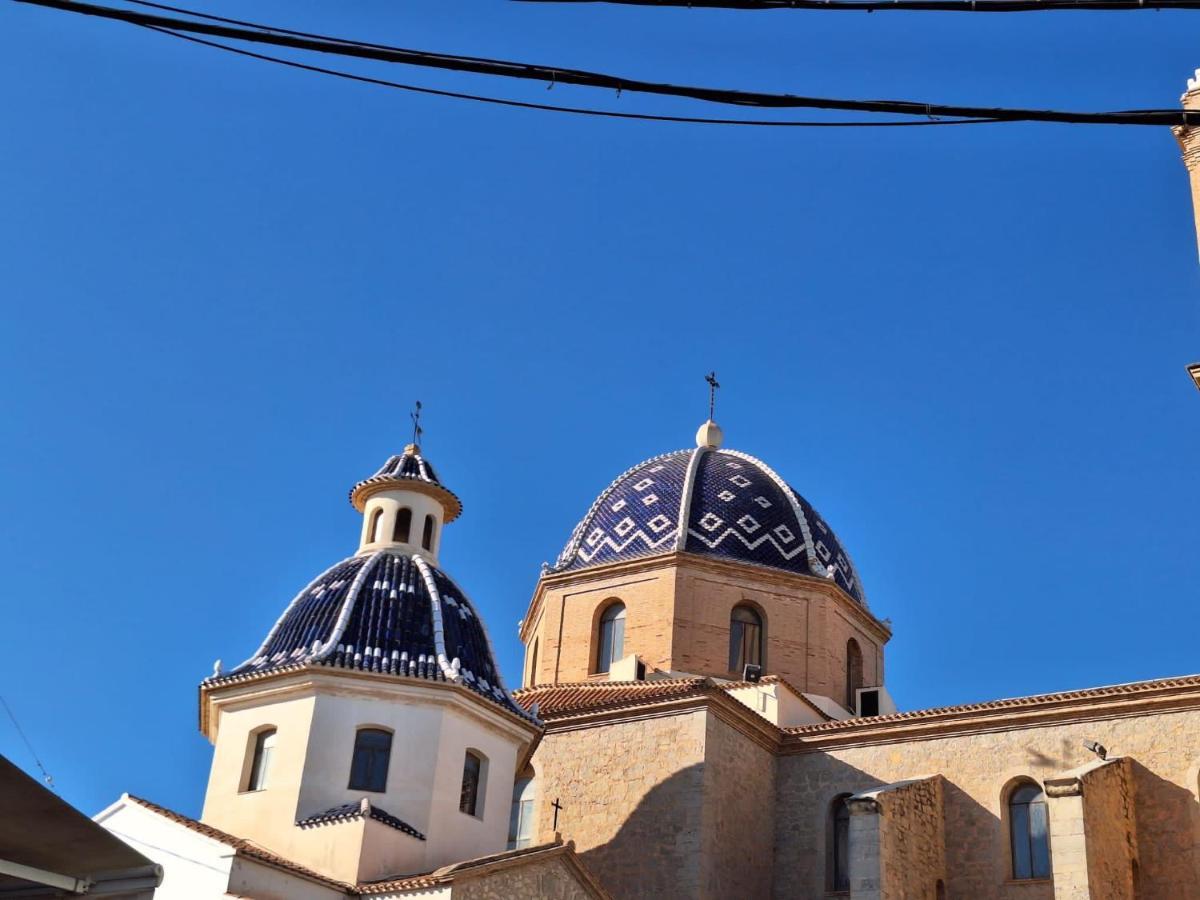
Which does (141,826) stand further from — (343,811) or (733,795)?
(733,795)

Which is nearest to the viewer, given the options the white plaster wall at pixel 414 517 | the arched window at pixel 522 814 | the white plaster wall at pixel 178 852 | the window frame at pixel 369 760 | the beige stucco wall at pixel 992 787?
the white plaster wall at pixel 178 852

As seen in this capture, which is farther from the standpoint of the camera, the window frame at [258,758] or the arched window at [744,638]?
the arched window at [744,638]

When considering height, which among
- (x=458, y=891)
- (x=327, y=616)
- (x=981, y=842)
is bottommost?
(x=458, y=891)

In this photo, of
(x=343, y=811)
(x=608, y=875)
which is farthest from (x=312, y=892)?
(x=608, y=875)

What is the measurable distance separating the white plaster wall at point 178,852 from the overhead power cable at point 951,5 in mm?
10454

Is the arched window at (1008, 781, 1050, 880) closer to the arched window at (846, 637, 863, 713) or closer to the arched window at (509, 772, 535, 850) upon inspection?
the arched window at (846, 637, 863, 713)

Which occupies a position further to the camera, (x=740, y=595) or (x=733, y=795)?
(x=740, y=595)

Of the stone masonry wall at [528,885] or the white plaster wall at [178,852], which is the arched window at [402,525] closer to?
the white plaster wall at [178,852]

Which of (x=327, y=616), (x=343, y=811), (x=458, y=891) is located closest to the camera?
(x=458, y=891)

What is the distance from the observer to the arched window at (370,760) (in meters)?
15.9

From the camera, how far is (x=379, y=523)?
62.6 ft

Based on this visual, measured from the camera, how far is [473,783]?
657 inches

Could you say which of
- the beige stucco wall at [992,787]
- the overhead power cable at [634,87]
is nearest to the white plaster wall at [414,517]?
the beige stucco wall at [992,787]

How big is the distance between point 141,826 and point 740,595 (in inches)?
456
